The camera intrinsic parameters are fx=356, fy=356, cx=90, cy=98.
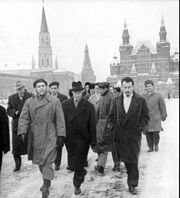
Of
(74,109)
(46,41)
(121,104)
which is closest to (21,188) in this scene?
(74,109)

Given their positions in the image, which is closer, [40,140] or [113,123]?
[40,140]

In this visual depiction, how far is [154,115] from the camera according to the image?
8828 millimetres

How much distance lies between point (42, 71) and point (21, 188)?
82.0 metres

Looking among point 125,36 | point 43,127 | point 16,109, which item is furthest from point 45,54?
point 43,127

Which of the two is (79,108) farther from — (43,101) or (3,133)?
(3,133)

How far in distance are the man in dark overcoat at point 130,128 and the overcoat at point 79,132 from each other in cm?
39

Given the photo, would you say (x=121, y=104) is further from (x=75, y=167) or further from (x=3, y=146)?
(x=3, y=146)

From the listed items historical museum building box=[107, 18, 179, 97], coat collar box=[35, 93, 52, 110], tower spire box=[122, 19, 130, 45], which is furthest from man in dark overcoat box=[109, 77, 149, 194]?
tower spire box=[122, 19, 130, 45]

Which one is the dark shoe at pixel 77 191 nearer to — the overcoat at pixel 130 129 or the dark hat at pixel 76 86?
the overcoat at pixel 130 129

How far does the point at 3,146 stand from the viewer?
15.8ft

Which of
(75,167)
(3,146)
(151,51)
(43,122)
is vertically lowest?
(75,167)

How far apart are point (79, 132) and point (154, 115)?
4122mm

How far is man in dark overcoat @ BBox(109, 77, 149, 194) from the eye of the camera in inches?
200

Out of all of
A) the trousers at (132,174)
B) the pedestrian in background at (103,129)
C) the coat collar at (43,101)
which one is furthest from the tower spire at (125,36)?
the coat collar at (43,101)
